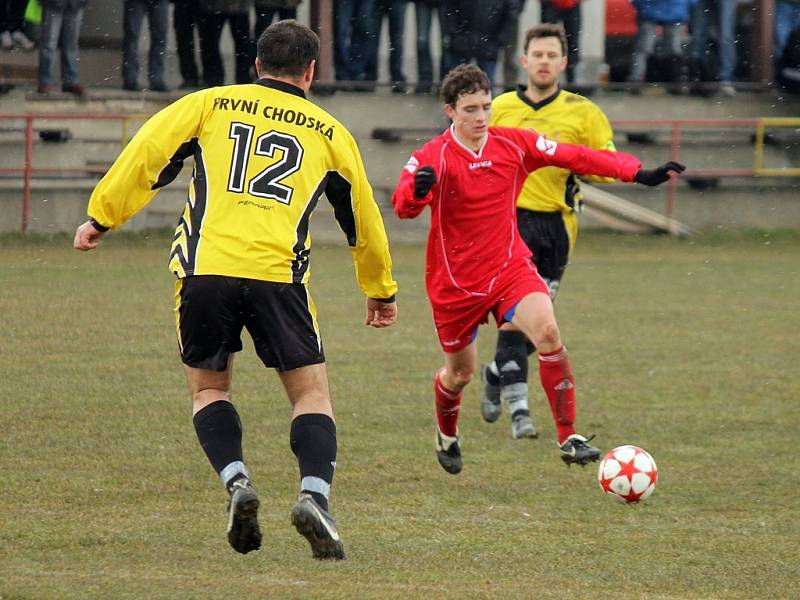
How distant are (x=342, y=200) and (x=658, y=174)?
2076mm

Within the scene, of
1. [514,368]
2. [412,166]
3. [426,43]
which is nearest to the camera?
[412,166]

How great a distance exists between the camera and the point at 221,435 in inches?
198

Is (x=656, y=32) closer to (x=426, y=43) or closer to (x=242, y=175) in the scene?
(x=426, y=43)

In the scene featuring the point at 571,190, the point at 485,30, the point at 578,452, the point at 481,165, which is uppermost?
the point at 485,30

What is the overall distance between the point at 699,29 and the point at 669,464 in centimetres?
1268

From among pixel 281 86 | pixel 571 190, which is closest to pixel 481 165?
pixel 571 190

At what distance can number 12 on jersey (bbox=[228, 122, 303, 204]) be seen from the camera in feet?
16.1

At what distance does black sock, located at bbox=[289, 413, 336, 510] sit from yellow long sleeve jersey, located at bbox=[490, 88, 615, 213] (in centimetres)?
352

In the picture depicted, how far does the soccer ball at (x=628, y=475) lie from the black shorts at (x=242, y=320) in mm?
1617

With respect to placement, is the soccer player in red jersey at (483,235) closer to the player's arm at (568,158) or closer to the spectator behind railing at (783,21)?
the player's arm at (568,158)

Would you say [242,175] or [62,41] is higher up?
[62,41]

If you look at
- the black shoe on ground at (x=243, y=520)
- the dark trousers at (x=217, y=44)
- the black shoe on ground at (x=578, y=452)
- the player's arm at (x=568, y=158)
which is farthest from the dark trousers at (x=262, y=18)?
the black shoe on ground at (x=243, y=520)

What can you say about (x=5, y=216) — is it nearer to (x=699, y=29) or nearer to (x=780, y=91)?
(x=699, y=29)

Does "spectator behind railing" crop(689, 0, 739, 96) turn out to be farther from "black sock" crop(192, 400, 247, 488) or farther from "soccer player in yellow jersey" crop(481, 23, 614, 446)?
"black sock" crop(192, 400, 247, 488)
